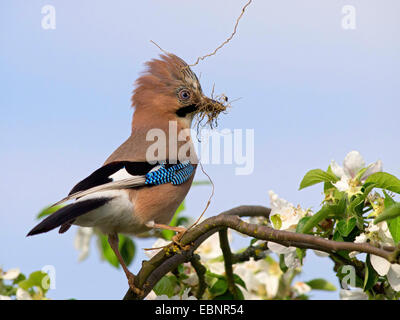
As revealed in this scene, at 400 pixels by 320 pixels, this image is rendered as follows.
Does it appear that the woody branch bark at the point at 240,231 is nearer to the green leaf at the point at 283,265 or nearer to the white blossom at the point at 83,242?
the green leaf at the point at 283,265

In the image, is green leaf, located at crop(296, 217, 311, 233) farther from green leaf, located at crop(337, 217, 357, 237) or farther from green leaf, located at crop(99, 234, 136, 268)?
green leaf, located at crop(99, 234, 136, 268)

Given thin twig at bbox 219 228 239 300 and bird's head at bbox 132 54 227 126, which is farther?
bird's head at bbox 132 54 227 126

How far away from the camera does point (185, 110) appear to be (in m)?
4.24

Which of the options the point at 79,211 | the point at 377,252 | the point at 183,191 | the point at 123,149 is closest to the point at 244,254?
the point at 183,191

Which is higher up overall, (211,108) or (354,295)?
(211,108)

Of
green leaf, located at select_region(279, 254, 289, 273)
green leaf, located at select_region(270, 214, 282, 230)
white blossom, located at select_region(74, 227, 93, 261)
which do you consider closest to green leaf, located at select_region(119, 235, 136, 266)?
white blossom, located at select_region(74, 227, 93, 261)

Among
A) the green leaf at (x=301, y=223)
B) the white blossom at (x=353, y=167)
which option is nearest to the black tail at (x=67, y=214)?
the green leaf at (x=301, y=223)

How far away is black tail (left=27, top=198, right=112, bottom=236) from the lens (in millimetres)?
2657

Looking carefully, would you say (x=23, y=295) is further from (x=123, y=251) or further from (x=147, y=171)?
(x=147, y=171)

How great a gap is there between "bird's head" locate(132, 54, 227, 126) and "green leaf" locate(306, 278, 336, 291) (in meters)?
1.58

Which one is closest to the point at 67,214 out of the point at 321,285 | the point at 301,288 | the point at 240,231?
the point at 240,231

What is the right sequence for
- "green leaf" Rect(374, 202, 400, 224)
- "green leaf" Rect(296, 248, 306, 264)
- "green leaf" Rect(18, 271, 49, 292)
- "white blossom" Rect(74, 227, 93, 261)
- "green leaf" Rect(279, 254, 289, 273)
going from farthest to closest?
1. "white blossom" Rect(74, 227, 93, 261)
2. "green leaf" Rect(18, 271, 49, 292)
3. "green leaf" Rect(279, 254, 289, 273)
4. "green leaf" Rect(296, 248, 306, 264)
5. "green leaf" Rect(374, 202, 400, 224)

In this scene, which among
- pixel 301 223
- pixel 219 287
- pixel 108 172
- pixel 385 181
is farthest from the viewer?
pixel 219 287

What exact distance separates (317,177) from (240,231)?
0.77 m
